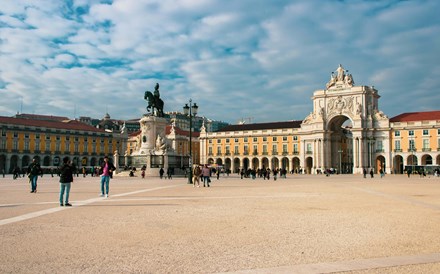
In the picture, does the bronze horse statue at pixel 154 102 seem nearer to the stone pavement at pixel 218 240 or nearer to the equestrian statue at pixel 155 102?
the equestrian statue at pixel 155 102

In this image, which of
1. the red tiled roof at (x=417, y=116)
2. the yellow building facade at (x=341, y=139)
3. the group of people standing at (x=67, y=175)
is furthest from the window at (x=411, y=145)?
the group of people standing at (x=67, y=175)

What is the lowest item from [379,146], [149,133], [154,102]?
[379,146]

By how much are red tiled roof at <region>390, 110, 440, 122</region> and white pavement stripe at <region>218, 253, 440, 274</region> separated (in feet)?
268

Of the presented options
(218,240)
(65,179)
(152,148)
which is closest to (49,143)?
(152,148)

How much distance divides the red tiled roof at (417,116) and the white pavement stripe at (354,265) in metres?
81.7

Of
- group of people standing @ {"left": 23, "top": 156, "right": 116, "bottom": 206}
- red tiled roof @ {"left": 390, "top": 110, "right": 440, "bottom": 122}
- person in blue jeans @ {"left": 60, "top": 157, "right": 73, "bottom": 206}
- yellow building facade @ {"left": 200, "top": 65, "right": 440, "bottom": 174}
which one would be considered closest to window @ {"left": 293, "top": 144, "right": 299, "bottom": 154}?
yellow building facade @ {"left": 200, "top": 65, "right": 440, "bottom": 174}

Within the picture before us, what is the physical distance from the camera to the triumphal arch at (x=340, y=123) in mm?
83688

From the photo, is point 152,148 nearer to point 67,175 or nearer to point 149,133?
point 149,133

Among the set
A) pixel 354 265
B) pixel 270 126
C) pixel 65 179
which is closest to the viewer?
pixel 354 265

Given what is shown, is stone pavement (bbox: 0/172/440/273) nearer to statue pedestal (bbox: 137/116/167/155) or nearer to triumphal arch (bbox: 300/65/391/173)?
statue pedestal (bbox: 137/116/167/155)

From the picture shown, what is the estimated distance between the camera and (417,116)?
82.9m

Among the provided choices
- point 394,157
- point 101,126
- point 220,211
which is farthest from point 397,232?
point 101,126

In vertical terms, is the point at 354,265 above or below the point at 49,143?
below

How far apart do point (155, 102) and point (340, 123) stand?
53.9m
